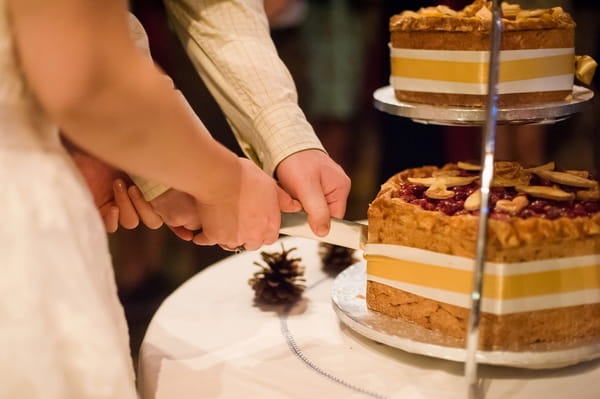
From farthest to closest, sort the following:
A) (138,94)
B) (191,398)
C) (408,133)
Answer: (408,133)
(191,398)
(138,94)

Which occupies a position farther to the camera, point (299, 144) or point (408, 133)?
point (408, 133)

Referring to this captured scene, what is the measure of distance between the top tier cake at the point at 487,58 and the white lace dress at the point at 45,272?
64 centimetres

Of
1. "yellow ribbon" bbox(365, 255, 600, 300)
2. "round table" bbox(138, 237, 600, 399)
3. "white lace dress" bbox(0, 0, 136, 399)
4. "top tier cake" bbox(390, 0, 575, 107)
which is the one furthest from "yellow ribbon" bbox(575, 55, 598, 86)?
"white lace dress" bbox(0, 0, 136, 399)

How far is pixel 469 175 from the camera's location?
1.19 metres

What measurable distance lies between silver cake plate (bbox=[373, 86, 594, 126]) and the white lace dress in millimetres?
572

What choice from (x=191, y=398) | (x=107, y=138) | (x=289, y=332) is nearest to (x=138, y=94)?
(x=107, y=138)

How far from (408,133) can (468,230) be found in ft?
4.93

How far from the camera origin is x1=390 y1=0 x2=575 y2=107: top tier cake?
1.15 metres

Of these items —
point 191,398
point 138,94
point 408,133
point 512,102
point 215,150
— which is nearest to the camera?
point 138,94

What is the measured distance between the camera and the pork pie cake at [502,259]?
96 centimetres

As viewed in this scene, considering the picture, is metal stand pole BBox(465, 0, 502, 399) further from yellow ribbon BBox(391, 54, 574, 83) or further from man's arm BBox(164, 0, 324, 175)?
man's arm BBox(164, 0, 324, 175)

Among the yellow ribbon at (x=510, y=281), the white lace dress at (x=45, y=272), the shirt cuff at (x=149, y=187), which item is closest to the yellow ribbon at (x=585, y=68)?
the yellow ribbon at (x=510, y=281)

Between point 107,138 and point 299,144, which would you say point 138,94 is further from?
point 299,144

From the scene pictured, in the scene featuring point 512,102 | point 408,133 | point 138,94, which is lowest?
point 408,133
